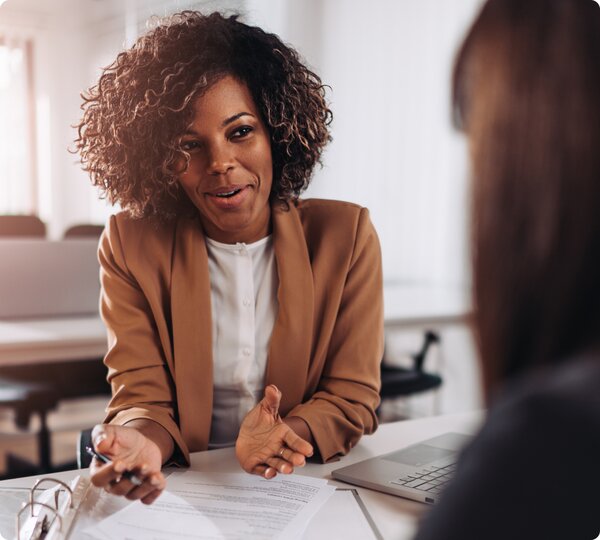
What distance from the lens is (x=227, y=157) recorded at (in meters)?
1.27

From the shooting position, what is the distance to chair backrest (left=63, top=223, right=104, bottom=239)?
3160mm

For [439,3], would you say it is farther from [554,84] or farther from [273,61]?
[554,84]

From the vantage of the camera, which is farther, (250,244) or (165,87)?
(250,244)

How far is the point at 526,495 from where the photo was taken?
436 millimetres

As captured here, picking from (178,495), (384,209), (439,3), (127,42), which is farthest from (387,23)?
(178,495)

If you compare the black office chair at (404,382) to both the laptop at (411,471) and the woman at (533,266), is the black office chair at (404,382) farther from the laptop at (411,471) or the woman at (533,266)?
the woman at (533,266)

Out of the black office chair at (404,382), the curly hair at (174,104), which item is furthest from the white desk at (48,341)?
the black office chair at (404,382)

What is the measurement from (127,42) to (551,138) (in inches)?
45.9

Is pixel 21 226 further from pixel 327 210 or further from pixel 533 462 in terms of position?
pixel 533 462

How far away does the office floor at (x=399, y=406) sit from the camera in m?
3.62

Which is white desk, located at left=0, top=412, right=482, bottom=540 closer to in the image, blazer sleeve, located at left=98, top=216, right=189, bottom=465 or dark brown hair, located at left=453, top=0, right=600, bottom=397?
blazer sleeve, located at left=98, top=216, right=189, bottom=465

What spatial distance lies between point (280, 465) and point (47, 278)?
1.92 meters

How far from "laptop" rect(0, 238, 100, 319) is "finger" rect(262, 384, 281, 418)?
5.92ft

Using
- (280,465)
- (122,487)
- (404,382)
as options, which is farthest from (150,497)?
(404,382)
